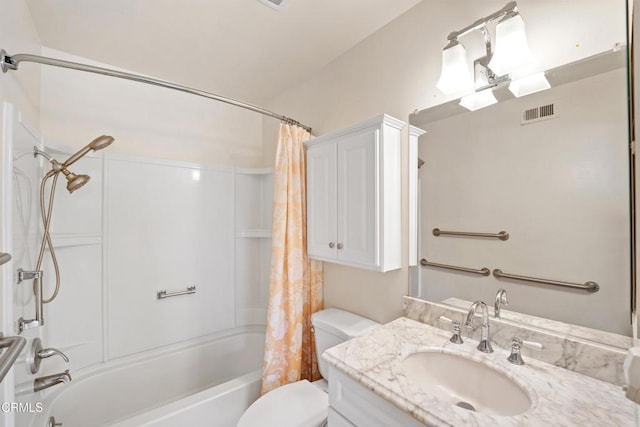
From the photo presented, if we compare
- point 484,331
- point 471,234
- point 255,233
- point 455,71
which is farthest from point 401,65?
point 255,233

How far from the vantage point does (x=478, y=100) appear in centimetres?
119

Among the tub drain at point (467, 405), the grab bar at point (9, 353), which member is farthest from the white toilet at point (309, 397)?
the grab bar at point (9, 353)

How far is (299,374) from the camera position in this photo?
5.63 ft

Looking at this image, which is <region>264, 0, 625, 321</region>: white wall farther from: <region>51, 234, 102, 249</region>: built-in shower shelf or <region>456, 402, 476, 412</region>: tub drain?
<region>51, 234, 102, 249</region>: built-in shower shelf

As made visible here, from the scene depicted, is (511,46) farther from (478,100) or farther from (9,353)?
(9,353)

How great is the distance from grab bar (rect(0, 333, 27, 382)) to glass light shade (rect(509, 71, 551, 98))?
1.73 meters

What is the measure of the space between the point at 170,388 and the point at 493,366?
84.7 inches

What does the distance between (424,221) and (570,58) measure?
833 mm

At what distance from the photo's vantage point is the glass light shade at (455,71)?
118 cm

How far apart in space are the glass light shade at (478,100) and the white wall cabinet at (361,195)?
0.31 meters

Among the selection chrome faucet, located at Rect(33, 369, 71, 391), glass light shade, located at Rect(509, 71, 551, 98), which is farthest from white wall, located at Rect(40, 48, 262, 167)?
glass light shade, located at Rect(509, 71, 551, 98)

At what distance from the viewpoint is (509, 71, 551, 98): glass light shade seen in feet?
3.32

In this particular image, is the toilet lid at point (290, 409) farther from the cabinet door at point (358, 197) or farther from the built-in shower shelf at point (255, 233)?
the built-in shower shelf at point (255, 233)

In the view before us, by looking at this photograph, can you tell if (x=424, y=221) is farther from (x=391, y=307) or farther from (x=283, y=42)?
(x=283, y=42)
